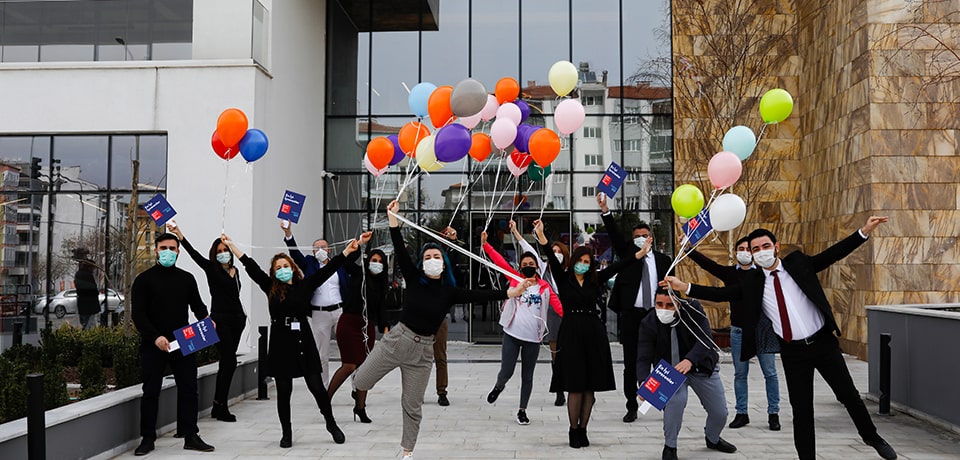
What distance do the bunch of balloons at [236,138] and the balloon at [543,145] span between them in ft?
9.41

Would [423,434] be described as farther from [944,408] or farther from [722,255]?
[722,255]

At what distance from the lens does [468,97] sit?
7.52 m

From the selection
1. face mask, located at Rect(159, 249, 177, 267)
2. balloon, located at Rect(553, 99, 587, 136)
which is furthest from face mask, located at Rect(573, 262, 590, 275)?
face mask, located at Rect(159, 249, 177, 267)

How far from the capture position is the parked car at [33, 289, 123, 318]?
45.1 ft

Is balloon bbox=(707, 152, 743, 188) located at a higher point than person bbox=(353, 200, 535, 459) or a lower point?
higher

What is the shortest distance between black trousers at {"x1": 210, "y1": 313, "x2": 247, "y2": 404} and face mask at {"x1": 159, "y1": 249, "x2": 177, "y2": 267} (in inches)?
65.2

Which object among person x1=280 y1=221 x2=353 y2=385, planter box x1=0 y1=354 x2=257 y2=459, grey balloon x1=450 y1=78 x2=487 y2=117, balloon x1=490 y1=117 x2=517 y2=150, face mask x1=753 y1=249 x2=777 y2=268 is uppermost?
grey balloon x1=450 y1=78 x2=487 y2=117

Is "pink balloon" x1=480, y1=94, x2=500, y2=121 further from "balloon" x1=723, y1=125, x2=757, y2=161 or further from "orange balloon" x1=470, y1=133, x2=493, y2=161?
"balloon" x1=723, y1=125, x2=757, y2=161

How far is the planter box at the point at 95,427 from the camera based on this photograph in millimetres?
5488

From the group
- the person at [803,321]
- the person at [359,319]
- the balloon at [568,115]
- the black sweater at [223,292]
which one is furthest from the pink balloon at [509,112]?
the person at [803,321]

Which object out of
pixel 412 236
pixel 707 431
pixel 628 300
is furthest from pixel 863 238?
pixel 412 236

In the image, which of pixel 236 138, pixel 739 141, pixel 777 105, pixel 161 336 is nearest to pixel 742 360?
pixel 739 141

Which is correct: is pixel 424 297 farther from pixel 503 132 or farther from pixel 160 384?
pixel 503 132

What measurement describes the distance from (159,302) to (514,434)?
3550 mm
